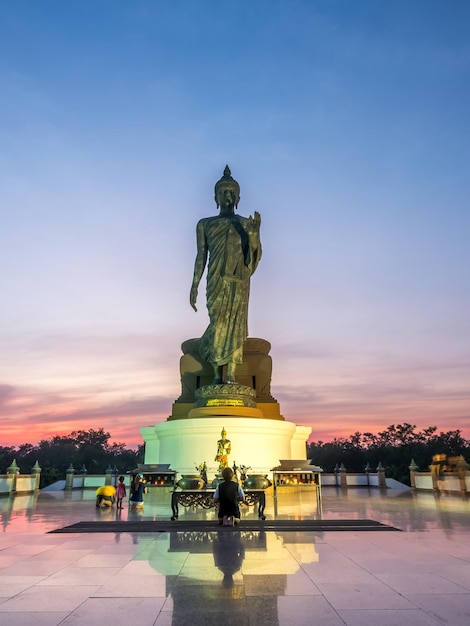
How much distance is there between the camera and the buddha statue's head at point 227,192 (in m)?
19.9

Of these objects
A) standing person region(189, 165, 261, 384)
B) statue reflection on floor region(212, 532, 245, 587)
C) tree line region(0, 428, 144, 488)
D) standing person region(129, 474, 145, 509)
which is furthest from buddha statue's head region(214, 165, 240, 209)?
tree line region(0, 428, 144, 488)

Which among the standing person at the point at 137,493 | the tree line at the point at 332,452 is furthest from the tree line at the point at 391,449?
the standing person at the point at 137,493

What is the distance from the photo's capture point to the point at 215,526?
8180 mm

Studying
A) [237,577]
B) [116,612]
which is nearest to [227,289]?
[237,577]

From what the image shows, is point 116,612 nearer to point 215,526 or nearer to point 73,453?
point 215,526

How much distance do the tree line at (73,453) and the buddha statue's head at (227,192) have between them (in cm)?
2864

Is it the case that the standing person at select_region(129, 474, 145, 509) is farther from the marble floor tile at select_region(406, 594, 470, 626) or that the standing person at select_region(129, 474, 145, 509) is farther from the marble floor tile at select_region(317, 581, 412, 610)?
the marble floor tile at select_region(406, 594, 470, 626)

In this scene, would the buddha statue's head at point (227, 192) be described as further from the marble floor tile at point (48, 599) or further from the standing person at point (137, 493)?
the marble floor tile at point (48, 599)

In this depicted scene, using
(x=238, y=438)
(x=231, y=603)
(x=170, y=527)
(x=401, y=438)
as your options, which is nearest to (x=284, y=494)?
(x=238, y=438)

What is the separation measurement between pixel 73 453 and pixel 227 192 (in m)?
36.0

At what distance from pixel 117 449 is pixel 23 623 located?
155 ft

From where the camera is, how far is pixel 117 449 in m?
48.4

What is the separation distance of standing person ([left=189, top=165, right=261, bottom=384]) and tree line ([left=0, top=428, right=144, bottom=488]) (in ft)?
86.7

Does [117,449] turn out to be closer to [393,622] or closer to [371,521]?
[371,521]
